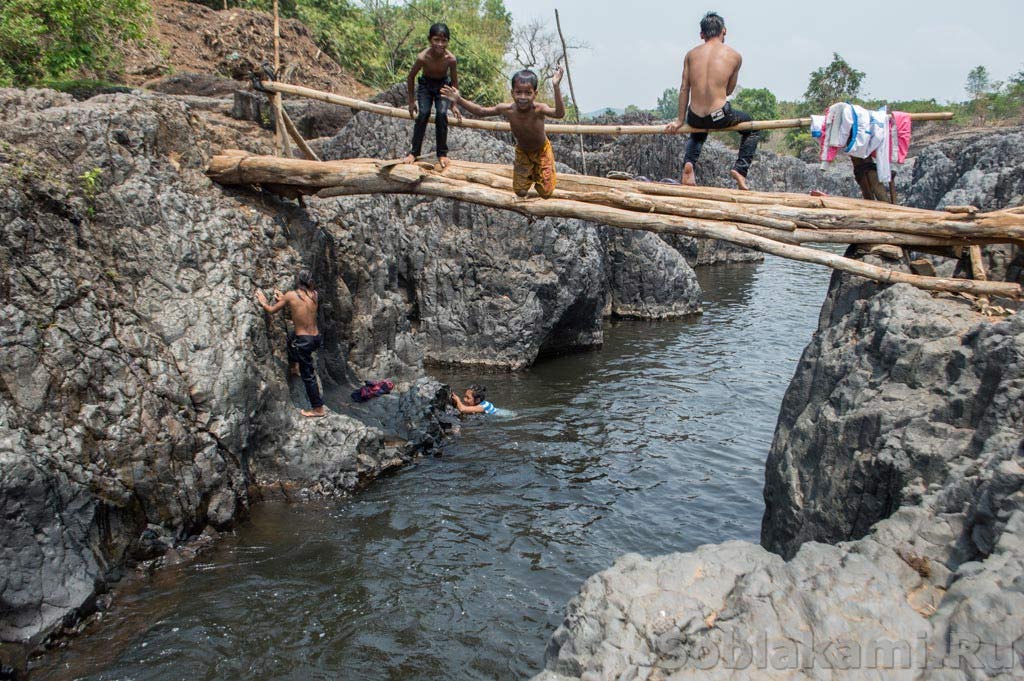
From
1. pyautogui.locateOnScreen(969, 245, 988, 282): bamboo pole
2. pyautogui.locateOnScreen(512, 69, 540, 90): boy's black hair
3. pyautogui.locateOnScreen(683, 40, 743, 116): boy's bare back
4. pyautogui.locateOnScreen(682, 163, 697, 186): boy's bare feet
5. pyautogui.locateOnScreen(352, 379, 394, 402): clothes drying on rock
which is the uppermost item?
pyautogui.locateOnScreen(683, 40, 743, 116): boy's bare back

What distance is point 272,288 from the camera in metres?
9.44

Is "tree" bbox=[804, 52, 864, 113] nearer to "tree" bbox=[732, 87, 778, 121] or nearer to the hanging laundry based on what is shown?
"tree" bbox=[732, 87, 778, 121]

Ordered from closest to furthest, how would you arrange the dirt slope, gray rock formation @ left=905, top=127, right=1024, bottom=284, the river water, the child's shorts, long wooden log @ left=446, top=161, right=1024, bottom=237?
the river water < long wooden log @ left=446, top=161, right=1024, bottom=237 < the child's shorts < gray rock formation @ left=905, top=127, right=1024, bottom=284 < the dirt slope

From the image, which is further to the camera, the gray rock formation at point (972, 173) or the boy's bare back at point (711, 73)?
the gray rock formation at point (972, 173)

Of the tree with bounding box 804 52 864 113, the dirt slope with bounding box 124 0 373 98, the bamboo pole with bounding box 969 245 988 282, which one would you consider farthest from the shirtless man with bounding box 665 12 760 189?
the tree with bounding box 804 52 864 113

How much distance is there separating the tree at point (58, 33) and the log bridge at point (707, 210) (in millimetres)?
9081

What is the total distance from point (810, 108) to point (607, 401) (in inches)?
1770

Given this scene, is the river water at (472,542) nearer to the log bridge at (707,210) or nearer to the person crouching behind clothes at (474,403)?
the person crouching behind clothes at (474,403)

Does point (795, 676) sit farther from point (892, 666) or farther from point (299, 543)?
point (299, 543)

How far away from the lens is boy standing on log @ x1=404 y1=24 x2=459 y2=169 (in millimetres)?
8219

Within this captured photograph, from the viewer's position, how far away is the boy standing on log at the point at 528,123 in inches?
276

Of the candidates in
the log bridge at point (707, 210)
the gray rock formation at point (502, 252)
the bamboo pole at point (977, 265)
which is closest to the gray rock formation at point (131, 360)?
the log bridge at point (707, 210)

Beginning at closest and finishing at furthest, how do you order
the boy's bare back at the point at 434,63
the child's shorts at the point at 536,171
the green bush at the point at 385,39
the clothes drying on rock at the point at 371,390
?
the child's shorts at the point at 536,171
the boy's bare back at the point at 434,63
the clothes drying on rock at the point at 371,390
the green bush at the point at 385,39

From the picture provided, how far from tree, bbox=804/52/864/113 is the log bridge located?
4553 centimetres
